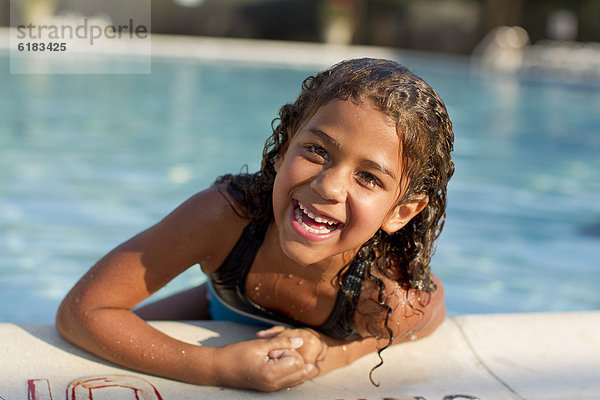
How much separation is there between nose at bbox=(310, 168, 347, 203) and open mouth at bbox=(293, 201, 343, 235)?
0.23 feet

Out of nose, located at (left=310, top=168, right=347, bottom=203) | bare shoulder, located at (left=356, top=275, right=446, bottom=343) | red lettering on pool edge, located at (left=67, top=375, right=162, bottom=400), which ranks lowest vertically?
red lettering on pool edge, located at (left=67, top=375, right=162, bottom=400)

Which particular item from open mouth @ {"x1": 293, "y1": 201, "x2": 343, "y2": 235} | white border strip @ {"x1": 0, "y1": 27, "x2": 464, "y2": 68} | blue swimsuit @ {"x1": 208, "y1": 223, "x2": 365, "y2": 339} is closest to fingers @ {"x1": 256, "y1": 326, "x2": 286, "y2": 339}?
blue swimsuit @ {"x1": 208, "y1": 223, "x2": 365, "y2": 339}

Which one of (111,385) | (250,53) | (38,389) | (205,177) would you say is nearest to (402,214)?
(111,385)

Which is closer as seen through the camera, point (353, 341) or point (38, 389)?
point (38, 389)

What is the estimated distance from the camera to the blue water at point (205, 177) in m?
4.59

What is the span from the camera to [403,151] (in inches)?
70.4

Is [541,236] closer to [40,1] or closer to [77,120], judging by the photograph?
[77,120]

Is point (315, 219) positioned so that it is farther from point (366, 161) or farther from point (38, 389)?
point (38, 389)

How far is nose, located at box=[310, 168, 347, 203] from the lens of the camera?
1720mm

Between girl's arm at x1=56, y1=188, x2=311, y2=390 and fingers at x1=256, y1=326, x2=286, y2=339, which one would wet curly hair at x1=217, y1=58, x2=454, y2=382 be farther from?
fingers at x1=256, y1=326, x2=286, y2=339

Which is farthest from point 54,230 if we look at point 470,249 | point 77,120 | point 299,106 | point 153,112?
point 153,112

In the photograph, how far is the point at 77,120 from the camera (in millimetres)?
8922

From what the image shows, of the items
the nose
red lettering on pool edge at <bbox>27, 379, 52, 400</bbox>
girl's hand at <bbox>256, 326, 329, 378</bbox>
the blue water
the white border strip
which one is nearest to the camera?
the nose

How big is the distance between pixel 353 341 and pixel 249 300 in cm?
35
